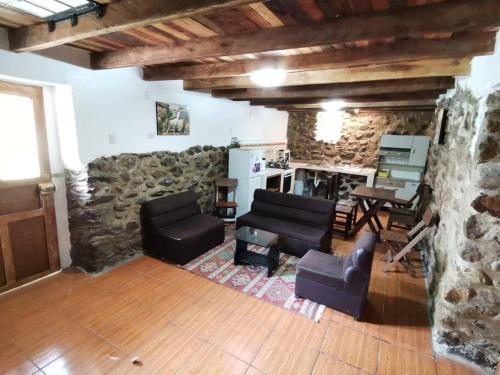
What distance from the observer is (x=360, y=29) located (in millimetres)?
1612

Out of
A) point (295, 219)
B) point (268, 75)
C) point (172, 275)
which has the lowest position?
point (172, 275)

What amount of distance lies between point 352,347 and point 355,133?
5228 millimetres

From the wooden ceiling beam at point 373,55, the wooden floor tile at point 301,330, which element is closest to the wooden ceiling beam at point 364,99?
the wooden ceiling beam at point 373,55

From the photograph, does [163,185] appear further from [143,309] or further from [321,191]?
[321,191]

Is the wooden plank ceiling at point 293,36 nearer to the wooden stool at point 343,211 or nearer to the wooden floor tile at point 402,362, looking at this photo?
the wooden stool at point 343,211

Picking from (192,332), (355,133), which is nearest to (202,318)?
(192,332)

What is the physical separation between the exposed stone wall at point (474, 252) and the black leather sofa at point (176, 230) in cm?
274

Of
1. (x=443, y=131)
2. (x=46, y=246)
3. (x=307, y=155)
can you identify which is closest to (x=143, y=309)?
(x=46, y=246)

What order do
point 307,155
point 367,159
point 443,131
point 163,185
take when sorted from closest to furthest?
1. point 443,131
2. point 163,185
3. point 367,159
4. point 307,155

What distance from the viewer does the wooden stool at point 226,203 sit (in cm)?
479

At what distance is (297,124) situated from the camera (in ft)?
23.9

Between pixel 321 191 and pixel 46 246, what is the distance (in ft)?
18.7

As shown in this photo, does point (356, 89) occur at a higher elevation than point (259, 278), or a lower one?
higher

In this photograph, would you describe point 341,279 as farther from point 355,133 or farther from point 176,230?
point 355,133
